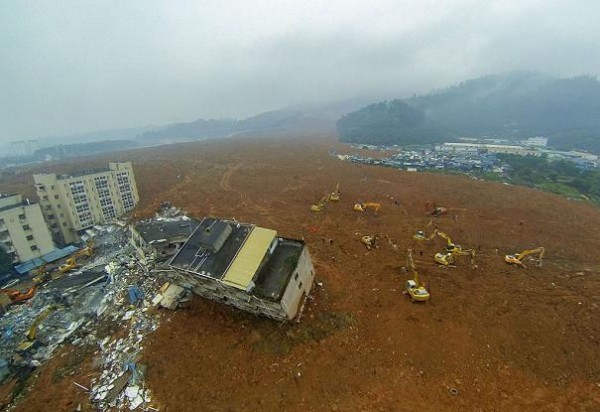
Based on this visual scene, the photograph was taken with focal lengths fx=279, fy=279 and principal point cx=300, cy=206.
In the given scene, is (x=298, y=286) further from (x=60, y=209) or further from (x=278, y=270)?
(x=60, y=209)

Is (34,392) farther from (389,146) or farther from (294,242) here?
(389,146)

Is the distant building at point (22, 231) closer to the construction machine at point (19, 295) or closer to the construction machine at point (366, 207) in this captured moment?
the construction machine at point (19, 295)

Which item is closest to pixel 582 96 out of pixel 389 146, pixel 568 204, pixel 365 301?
pixel 389 146

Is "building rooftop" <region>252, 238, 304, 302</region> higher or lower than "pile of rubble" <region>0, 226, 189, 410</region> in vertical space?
higher

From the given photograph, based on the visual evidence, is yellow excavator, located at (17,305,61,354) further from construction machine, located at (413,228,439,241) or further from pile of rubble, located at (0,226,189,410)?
construction machine, located at (413,228,439,241)

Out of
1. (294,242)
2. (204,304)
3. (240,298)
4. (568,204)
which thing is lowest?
(568,204)

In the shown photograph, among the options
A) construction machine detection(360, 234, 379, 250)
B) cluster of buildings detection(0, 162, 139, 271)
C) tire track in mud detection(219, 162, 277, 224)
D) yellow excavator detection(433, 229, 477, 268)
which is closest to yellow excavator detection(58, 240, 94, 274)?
cluster of buildings detection(0, 162, 139, 271)

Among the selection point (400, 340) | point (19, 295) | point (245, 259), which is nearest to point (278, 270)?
point (245, 259)
